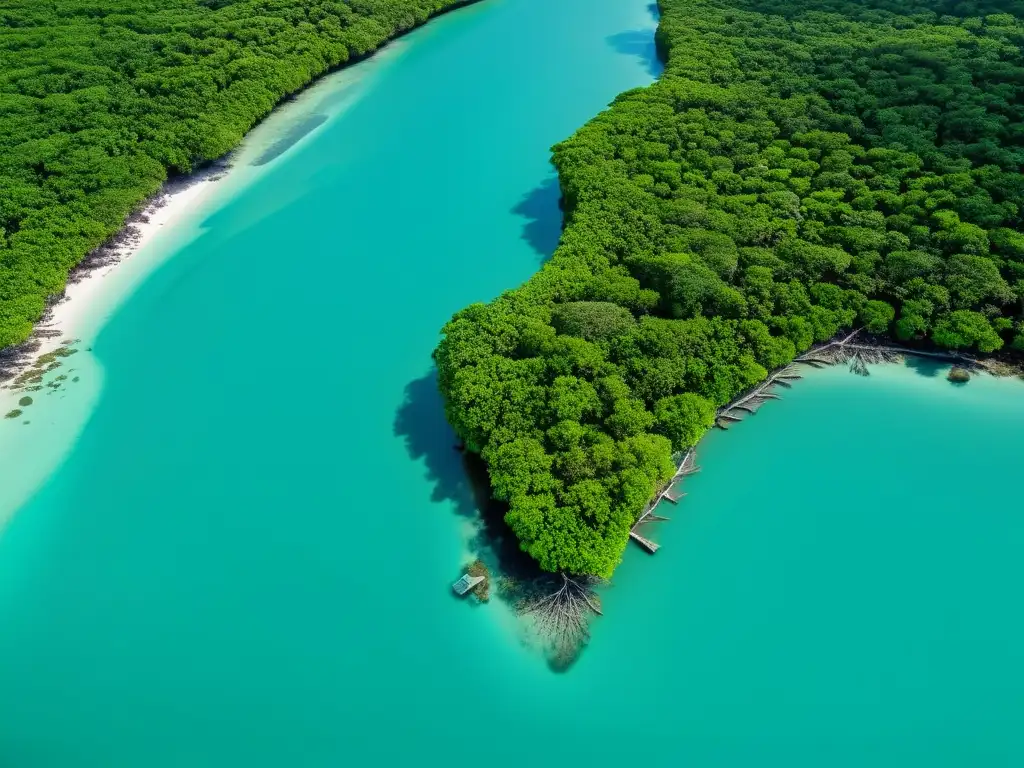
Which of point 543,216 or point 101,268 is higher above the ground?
point 101,268


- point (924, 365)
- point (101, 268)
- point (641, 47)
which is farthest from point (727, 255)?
point (641, 47)

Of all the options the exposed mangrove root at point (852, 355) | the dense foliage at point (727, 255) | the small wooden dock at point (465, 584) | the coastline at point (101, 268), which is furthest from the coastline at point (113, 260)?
the exposed mangrove root at point (852, 355)

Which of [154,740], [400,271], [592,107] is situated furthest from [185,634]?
[592,107]

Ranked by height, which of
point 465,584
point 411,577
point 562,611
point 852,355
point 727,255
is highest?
point 727,255

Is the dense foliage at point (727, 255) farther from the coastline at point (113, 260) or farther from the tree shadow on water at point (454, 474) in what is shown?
the coastline at point (113, 260)

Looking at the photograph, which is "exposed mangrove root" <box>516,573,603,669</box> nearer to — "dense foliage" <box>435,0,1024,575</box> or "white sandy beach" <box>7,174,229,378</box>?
"dense foliage" <box>435,0,1024,575</box>

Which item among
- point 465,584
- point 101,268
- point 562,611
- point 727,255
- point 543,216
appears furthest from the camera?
point 543,216

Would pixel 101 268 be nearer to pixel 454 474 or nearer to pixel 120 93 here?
pixel 120 93

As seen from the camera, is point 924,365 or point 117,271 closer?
point 924,365
